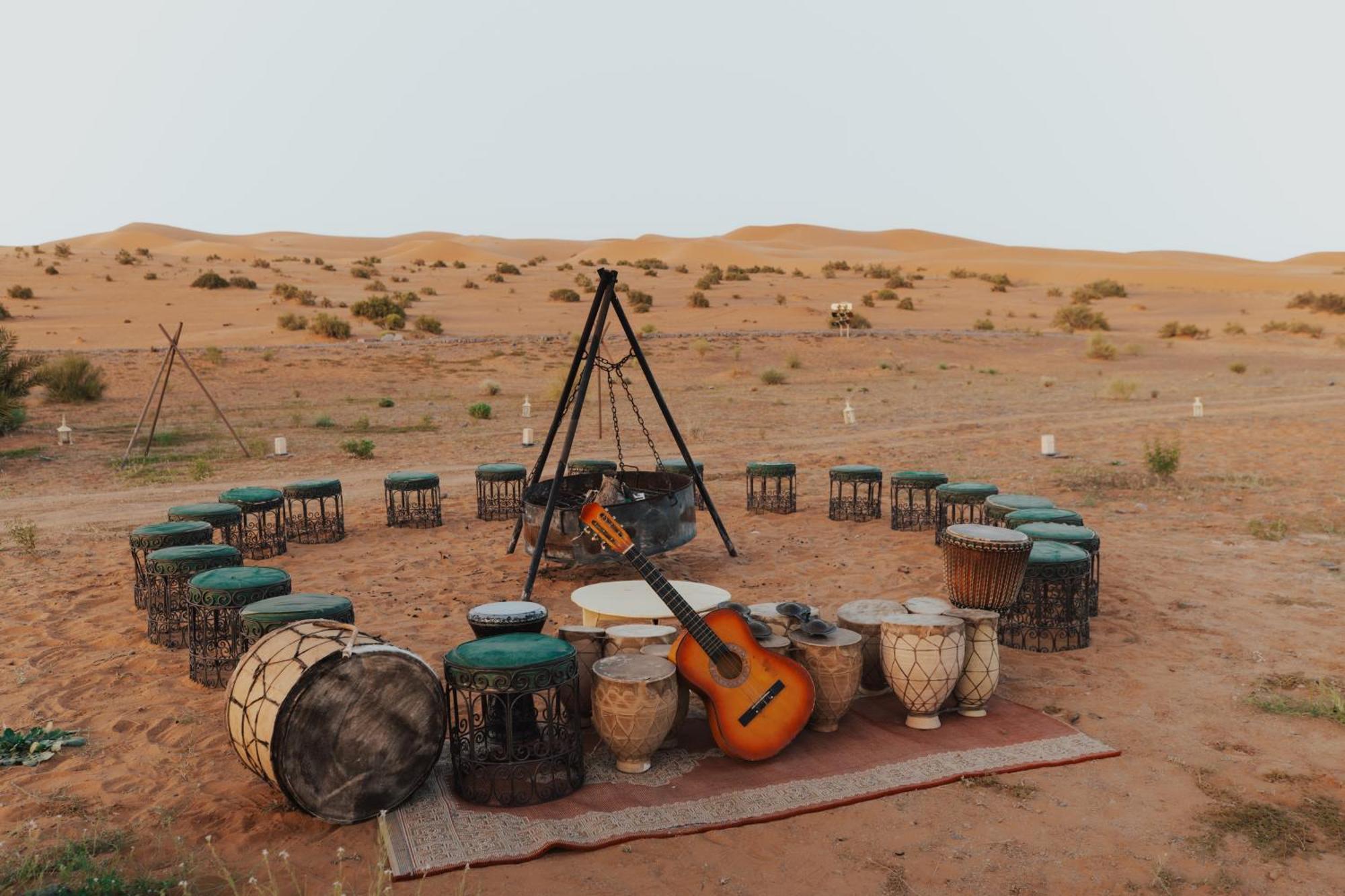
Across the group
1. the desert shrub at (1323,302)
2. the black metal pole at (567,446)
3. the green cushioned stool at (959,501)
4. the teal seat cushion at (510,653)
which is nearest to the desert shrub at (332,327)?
the black metal pole at (567,446)


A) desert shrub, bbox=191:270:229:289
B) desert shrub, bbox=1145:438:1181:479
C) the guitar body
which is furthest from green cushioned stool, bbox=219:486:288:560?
desert shrub, bbox=191:270:229:289

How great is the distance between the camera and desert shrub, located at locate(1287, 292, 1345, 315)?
48062 mm

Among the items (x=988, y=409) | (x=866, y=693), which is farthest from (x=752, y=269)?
(x=866, y=693)

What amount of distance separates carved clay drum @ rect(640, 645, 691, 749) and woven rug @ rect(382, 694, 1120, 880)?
7 cm

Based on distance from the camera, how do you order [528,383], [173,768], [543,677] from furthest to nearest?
1. [528,383]
2. [173,768]
3. [543,677]

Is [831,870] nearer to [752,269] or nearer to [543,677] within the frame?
[543,677]

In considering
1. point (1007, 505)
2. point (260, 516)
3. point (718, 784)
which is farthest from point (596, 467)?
point (718, 784)

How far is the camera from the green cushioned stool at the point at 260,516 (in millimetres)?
10180

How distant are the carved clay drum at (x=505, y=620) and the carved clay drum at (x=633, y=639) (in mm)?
441

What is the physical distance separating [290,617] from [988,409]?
761 inches

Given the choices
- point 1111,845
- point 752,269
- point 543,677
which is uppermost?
point 752,269

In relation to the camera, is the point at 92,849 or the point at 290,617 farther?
the point at 290,617

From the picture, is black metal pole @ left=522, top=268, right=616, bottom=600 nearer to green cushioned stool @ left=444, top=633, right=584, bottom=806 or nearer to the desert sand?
the desert sand

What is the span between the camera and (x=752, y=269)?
64500mm
